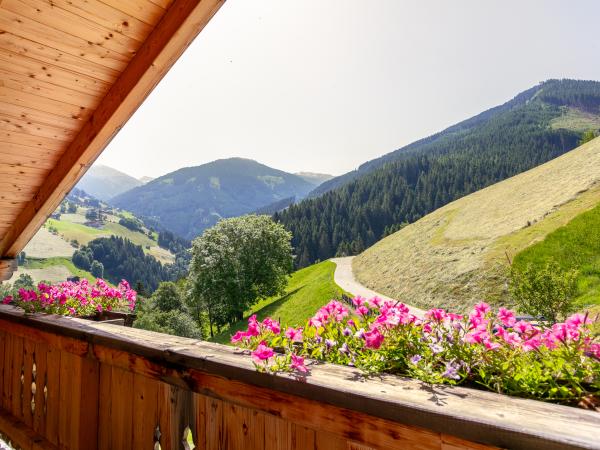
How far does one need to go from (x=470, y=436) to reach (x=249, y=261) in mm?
43122

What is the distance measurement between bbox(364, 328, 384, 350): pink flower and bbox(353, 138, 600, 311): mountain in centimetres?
3431

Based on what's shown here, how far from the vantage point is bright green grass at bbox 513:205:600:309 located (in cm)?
3228

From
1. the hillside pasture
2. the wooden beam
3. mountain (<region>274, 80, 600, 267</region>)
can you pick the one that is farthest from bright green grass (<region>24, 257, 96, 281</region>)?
the wooden beam

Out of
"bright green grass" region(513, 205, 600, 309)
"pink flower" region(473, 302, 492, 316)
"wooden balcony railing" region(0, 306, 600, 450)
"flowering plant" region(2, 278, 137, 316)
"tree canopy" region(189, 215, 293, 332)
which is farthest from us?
"tree canopy" region(189, 215, 293, 332)

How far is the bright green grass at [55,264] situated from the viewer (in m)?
154

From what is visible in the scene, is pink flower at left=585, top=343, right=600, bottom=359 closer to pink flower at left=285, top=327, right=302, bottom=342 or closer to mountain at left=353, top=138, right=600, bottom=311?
pink flower at left=285, top=327, right=302, bottom=342

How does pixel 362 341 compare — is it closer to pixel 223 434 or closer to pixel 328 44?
pixel 223 434

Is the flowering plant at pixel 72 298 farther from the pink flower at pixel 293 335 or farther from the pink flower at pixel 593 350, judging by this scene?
the pink flower at pixel 593 350

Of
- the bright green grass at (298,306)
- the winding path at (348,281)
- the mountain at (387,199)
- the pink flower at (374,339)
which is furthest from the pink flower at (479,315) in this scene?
the mountain at (387,199)

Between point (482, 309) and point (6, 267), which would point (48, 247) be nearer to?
point (6, 267)

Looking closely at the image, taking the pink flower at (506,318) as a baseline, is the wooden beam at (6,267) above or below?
above

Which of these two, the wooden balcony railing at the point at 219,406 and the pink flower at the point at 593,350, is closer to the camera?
the wooden balcony railing at the point at 219,406

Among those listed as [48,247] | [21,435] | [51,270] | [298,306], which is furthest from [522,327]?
[48,247]

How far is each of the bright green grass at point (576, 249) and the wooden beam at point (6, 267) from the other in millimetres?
36060
